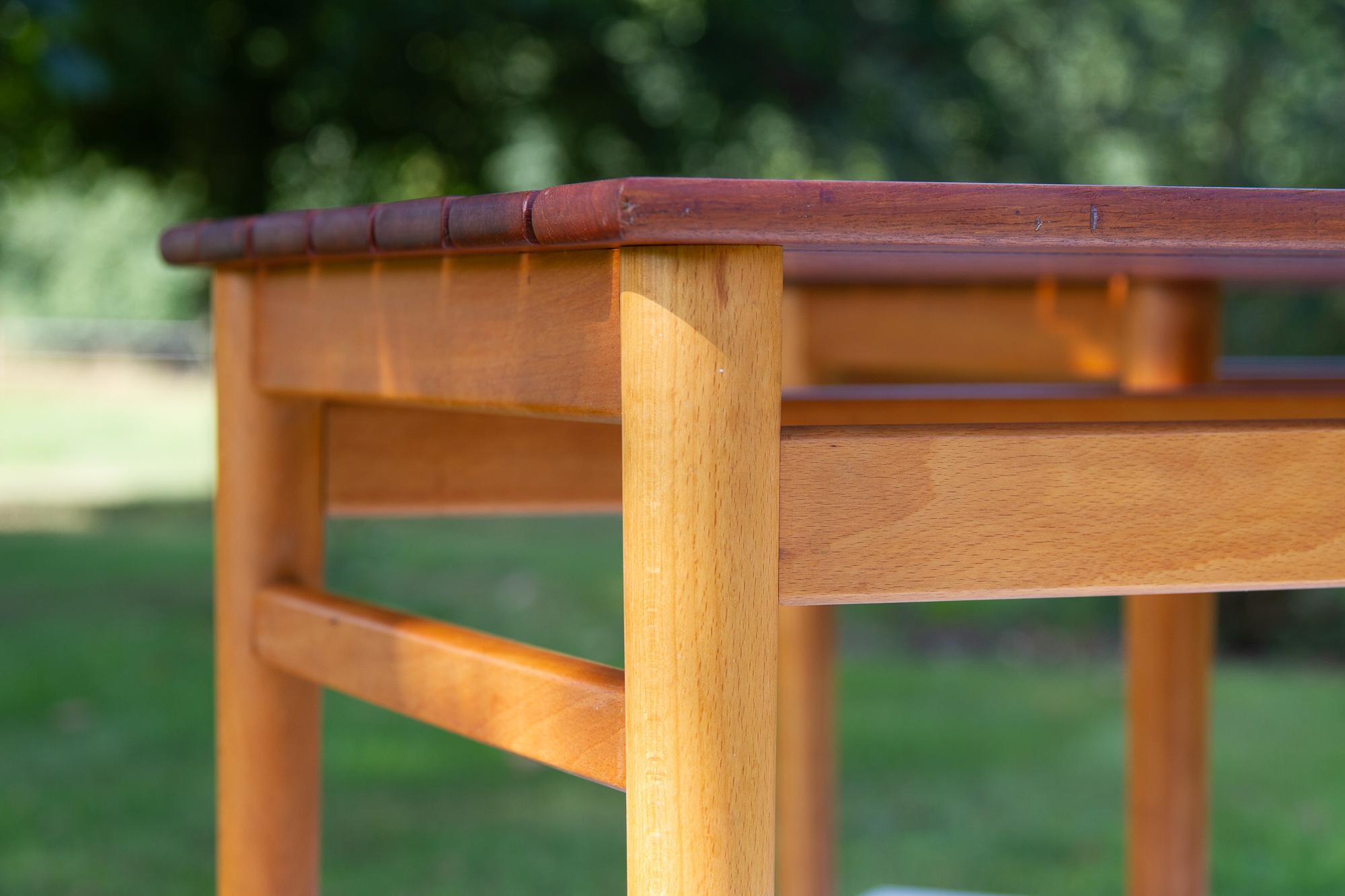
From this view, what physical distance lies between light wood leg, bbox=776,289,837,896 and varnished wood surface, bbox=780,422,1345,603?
4.26 feet

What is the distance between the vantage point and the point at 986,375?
191cm

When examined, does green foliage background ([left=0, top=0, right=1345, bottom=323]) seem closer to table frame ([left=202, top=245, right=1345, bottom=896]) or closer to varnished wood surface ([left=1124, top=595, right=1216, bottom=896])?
varnished wood surface ([left=1124, top=595, right=1216, bottom=896])

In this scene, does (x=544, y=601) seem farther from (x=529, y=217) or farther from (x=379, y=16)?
(x=529, y=217)

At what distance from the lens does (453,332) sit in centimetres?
81

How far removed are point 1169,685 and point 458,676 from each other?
3.37 feet

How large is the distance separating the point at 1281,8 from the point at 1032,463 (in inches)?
180

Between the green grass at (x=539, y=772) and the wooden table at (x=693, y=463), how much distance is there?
1.76 metres

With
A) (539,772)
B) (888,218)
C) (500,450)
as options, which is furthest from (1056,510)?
(539,772)

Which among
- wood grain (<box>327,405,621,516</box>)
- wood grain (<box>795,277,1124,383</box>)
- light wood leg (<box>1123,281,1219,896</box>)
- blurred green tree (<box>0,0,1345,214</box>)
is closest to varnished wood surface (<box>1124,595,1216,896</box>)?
light wood leg (<box>1123,281,1219,896</box>)

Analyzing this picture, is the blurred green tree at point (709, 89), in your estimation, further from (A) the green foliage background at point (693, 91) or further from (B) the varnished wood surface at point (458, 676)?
(B) the varnished wood surface at point (458, 676)

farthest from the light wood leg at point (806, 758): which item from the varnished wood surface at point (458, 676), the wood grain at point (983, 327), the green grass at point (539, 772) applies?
the varnished wood surface at point (458, 676)

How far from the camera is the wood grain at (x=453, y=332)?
70 centimetres

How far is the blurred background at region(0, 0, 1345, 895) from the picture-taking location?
2.97 m

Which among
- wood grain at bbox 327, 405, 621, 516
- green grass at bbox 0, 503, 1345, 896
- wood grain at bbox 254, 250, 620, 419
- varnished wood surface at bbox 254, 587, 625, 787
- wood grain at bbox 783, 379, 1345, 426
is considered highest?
wood grain at bbox 254, 250, 620, 419
